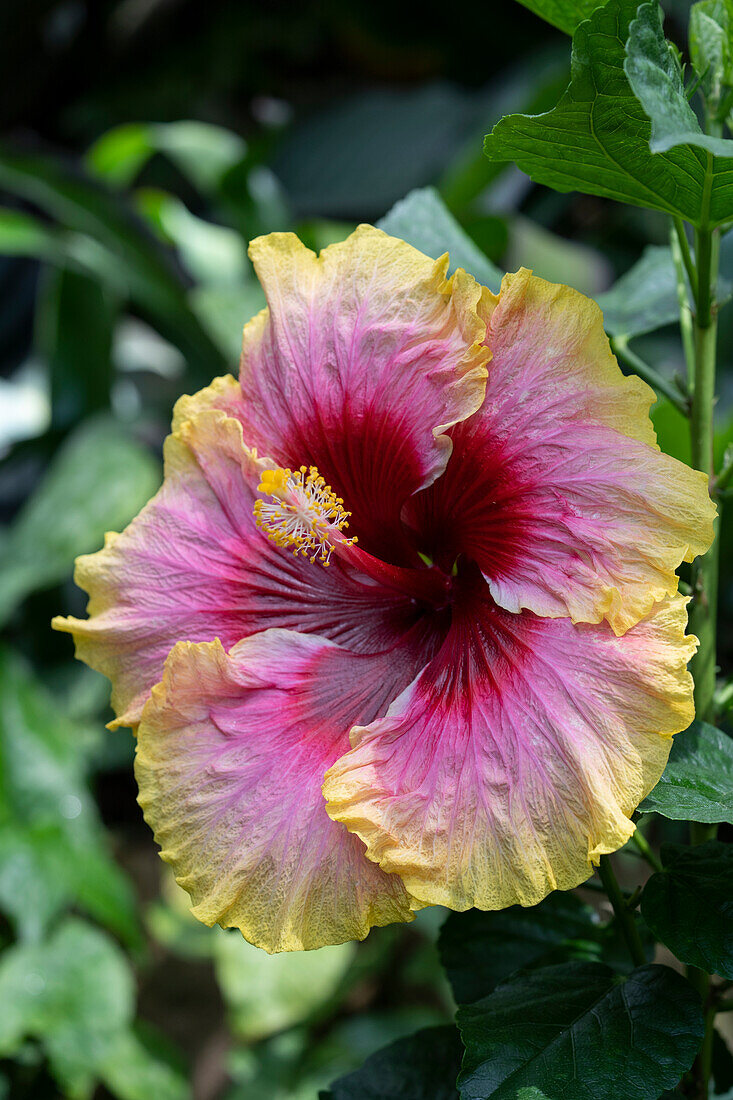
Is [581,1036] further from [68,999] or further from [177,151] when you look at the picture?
[177,151]

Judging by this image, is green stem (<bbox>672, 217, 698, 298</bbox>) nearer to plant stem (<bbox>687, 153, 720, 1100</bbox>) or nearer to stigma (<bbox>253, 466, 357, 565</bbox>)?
plant stem (<bbox>687, 153, 720, 1100</bbox>)

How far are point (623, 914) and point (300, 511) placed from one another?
33 cm

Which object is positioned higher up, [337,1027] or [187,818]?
[187,818]

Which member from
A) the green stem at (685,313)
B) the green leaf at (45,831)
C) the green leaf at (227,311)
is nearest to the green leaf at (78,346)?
the green leaf at (227,311)

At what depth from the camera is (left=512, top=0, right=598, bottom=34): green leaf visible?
60 centimetres

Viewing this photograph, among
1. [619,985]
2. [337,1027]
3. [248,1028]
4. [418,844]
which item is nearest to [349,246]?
[418,844]

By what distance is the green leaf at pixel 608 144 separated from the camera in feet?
1.68

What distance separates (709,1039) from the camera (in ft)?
2.11

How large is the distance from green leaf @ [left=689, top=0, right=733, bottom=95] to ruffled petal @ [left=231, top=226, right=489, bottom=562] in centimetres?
17

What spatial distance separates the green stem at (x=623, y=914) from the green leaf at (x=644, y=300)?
15.5 inches

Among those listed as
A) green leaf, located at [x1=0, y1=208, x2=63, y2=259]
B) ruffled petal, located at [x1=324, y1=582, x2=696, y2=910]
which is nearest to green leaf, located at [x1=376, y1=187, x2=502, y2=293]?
ruffled petal, located at [x1=324, y1=582, x2=696, y2=910]

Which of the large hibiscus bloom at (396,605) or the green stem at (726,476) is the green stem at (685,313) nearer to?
the green stem at (726,476)

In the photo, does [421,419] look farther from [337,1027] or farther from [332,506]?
[337,1027]

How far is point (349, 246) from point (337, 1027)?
5.55 feet
